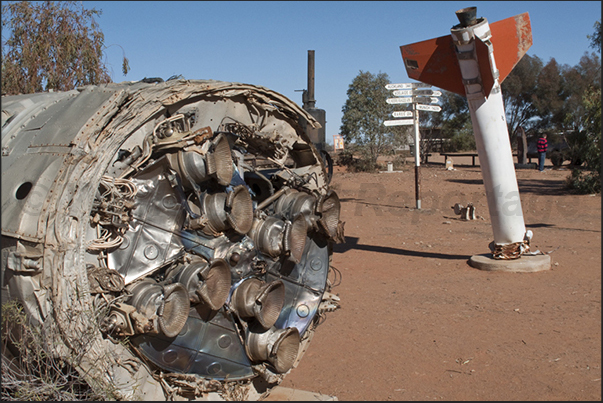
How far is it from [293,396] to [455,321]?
114 inches

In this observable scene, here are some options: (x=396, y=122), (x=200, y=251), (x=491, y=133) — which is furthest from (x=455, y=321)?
(x=396, y=122)

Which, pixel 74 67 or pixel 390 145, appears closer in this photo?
pixel 74 67

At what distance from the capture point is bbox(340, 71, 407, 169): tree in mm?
30719

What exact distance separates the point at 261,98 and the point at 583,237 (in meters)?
Answer: 9.48

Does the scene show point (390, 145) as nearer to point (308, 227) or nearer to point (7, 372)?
point (308, 227)

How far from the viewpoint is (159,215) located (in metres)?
4.61

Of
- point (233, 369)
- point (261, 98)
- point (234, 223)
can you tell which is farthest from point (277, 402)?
point (261, 98)

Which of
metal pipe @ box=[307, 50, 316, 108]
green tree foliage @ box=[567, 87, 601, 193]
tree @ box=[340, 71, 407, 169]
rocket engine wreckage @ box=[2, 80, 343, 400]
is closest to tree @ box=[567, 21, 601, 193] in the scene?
green tree foliage @ box=[567, 87, 601, 193]

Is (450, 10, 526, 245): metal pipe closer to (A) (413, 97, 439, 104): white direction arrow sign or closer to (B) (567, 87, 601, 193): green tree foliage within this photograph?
(A) (413, 97, 439, 104): white direction arrow sign

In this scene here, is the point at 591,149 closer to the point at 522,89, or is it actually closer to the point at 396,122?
the point at 396,122

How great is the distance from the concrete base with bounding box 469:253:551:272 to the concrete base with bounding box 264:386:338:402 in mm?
5436

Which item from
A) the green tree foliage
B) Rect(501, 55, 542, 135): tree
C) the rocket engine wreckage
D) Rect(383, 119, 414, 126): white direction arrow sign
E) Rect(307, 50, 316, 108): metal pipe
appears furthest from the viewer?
Rect(501, 55, 542, 135): tree

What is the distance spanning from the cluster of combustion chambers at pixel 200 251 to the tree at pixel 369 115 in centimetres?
2502

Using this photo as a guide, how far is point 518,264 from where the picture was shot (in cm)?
936
